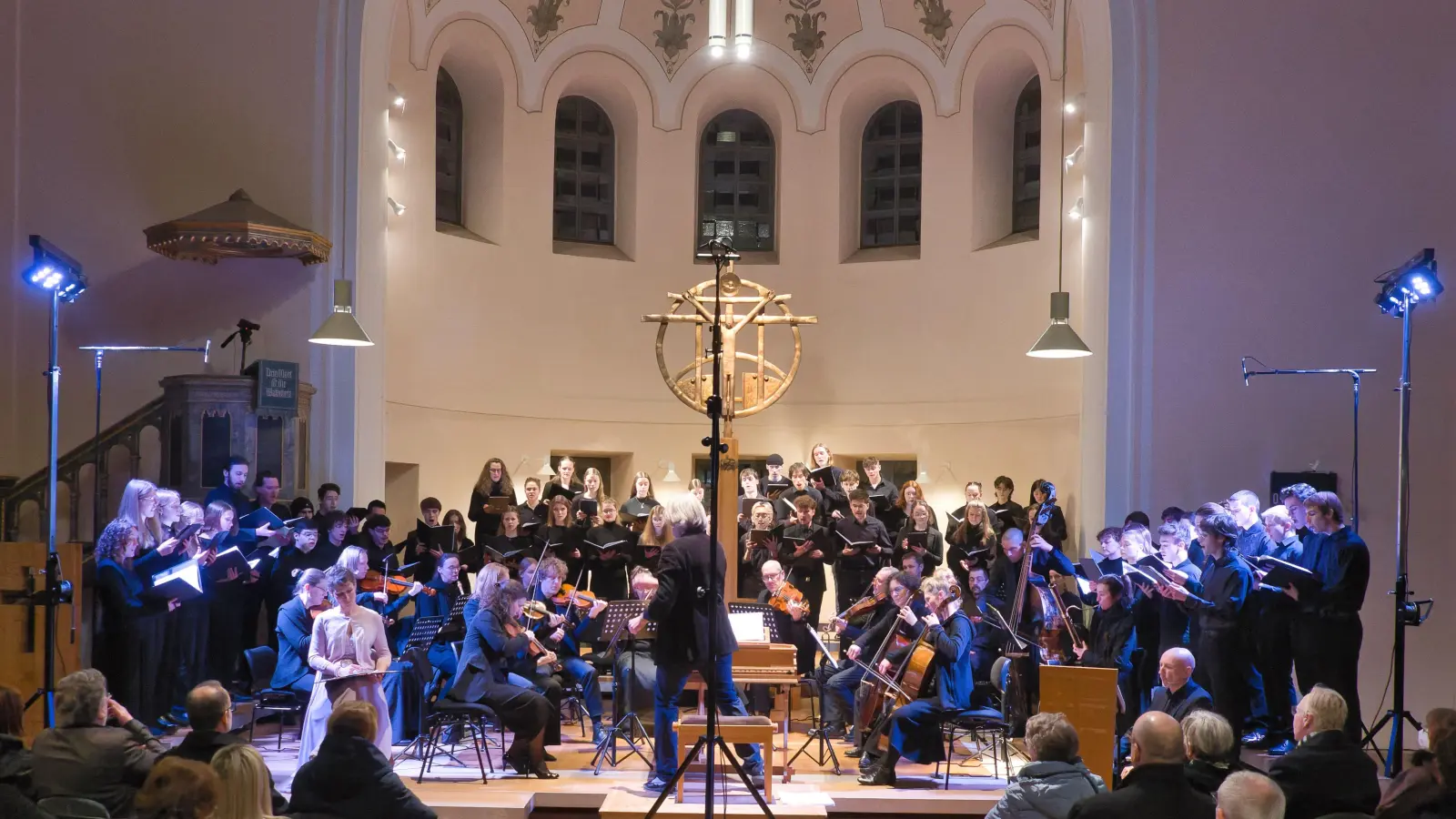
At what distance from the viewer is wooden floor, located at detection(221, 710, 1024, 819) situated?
7.64 meters

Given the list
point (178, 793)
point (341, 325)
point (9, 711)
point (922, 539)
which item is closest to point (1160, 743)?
point (178, 793)

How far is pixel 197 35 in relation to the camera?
12.0m

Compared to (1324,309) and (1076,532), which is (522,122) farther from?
(1324,309)

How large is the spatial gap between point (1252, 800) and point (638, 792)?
405cm

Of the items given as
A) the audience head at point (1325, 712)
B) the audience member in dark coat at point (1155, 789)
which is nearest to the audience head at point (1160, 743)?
the audience member in dark coat at point (1155, 789)

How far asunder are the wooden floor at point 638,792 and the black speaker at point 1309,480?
352 cm

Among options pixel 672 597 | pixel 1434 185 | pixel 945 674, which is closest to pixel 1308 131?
pixel 1434 185

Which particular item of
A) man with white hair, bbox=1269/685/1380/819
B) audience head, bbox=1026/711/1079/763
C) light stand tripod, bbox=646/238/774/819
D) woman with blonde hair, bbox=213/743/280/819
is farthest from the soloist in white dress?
man with white hair, bbox=1269/685/1380/819

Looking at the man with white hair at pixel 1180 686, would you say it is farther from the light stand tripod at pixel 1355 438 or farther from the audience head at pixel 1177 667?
the light stand tripod at pixel 1355 438

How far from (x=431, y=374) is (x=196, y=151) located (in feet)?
10.4

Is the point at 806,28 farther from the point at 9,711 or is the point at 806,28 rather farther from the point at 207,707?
the point at 9,711

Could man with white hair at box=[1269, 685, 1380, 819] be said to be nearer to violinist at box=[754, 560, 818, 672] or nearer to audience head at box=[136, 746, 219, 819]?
violinist at box=[754, 560, 818, 672]

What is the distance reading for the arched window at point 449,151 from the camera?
14.9 meters

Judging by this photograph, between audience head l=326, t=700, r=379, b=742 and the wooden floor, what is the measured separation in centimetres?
212
